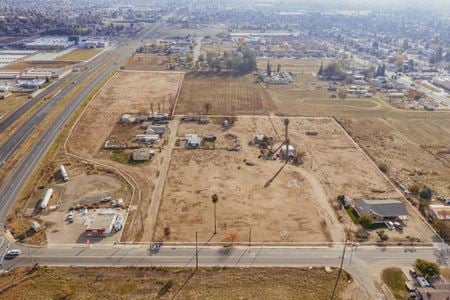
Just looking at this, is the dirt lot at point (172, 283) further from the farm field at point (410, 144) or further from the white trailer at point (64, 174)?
the farm field at point (410, 144)

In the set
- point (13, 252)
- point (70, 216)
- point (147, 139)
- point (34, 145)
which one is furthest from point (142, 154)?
point (13, 252)

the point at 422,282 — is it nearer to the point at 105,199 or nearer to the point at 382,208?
the point at 382,208

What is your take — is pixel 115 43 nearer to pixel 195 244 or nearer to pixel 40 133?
pixel 40 133

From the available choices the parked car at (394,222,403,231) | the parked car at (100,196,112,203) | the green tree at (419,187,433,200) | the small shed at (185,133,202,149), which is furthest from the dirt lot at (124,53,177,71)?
the parked car at (394,222,403,231)

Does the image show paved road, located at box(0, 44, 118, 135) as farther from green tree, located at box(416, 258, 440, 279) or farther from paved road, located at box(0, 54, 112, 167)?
green tree, located at box(416, 258, 440, 279)

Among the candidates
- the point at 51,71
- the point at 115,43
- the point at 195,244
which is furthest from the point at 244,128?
the point at 115,43
